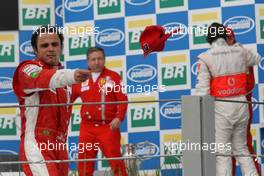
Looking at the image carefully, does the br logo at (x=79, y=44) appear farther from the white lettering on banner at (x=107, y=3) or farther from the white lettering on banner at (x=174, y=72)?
the white lettering on banner at (x=174, y=72)

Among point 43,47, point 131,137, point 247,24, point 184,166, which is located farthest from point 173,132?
point 184,166

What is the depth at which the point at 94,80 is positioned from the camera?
831cm

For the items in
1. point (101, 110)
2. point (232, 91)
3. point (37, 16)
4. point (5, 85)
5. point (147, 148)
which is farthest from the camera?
point (37, 16)

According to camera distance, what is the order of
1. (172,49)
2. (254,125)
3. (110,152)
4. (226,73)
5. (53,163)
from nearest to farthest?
(53,163) → (226,73) → (110,152) → (254,125) → (172,49)

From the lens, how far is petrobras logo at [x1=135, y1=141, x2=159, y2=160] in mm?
9641

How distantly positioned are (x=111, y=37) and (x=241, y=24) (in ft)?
4.72

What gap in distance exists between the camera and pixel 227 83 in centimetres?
738

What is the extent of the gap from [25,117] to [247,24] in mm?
4331

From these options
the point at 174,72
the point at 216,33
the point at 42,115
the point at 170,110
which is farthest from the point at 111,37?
the point at 42,115

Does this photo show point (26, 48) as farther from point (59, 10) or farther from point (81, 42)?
point (81, 42)

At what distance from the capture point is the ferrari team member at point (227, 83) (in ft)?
24.1

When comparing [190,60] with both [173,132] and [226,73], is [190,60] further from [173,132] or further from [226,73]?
[226,73]

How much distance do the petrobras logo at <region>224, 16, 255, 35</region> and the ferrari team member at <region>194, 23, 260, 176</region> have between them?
198 cm

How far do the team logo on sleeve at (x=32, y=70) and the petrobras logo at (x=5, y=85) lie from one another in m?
5.44
